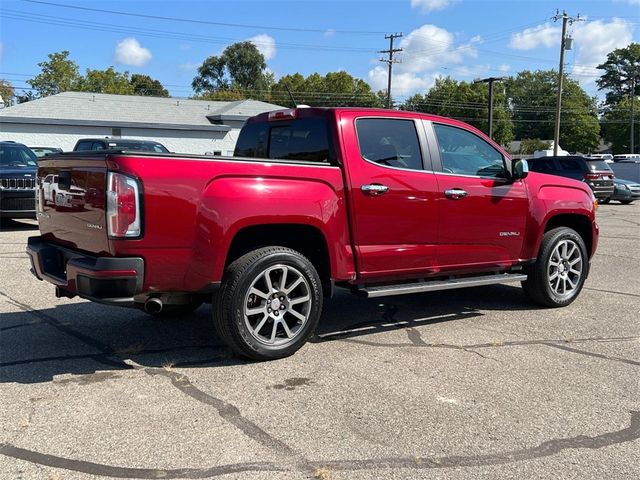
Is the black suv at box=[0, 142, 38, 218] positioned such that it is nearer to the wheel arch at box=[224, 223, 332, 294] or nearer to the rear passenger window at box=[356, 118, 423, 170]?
the wheel arch at box=[224, 223, 332, 294]

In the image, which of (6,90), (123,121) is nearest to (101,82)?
(6,90)

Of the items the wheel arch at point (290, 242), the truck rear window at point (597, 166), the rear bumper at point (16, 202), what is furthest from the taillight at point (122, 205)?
the truck rear window at point (597, 166)

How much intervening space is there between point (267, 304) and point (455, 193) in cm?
212

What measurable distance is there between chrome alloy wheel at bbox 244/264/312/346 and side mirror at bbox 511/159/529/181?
8.64 feet

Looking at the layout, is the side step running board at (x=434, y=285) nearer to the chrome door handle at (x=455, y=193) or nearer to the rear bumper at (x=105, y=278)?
the chrome door handle at (x=455, y=193)

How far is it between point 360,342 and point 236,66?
8840cm

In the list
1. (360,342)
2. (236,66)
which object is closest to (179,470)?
(360,342)

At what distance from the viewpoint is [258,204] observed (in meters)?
4.44

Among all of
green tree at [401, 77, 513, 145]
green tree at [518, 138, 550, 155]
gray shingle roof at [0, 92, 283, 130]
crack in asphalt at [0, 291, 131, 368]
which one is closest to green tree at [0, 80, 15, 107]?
gray shingle roof at [0, 92, 283, 130]

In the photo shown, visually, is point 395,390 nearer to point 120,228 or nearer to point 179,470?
point 179,470

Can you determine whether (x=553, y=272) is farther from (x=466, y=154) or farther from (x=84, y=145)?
(x=84, y=145)

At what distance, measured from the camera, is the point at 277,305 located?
15.5ft

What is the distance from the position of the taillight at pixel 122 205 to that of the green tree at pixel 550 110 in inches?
3328

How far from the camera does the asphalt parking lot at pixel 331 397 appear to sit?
321 cm
